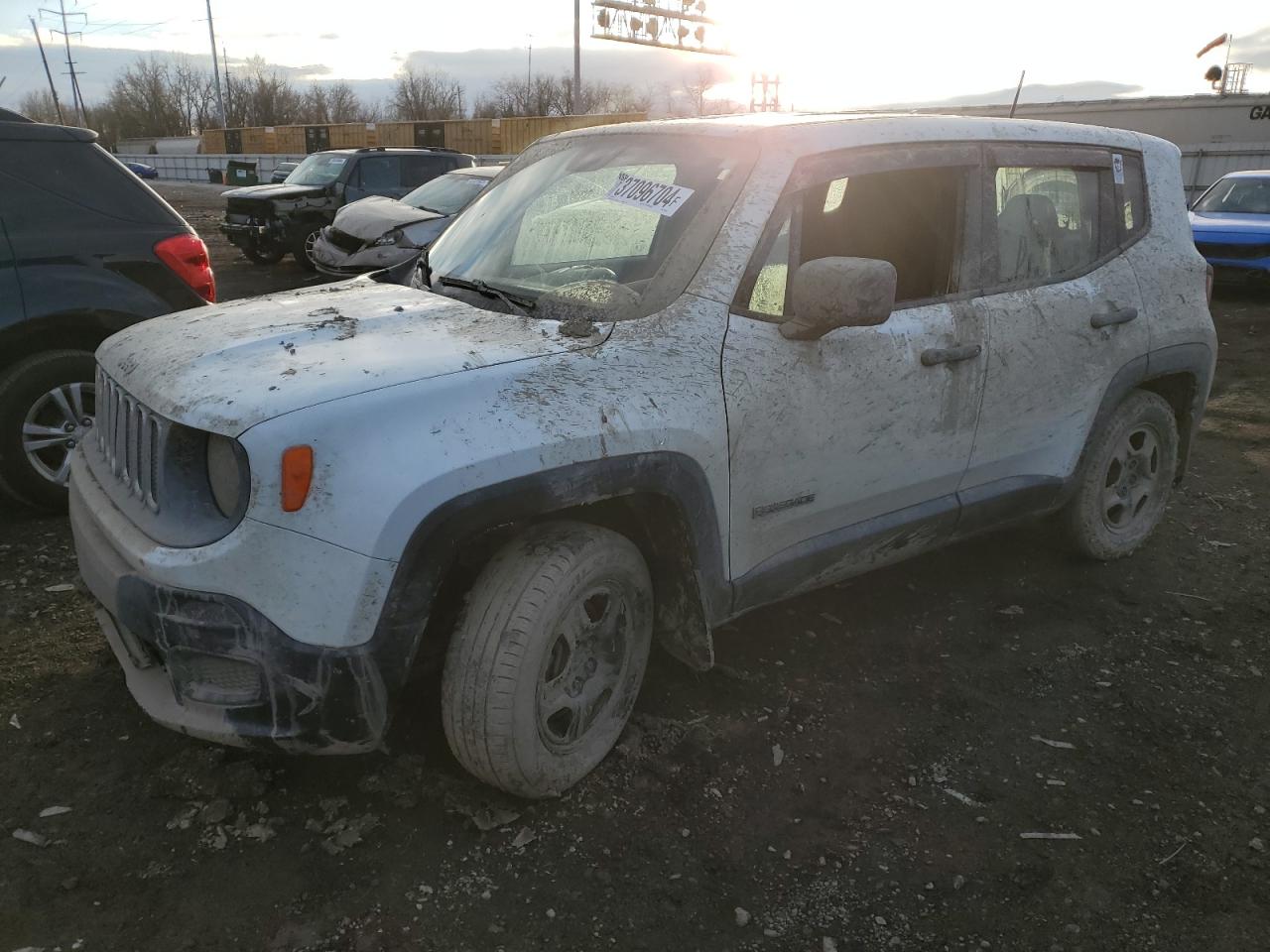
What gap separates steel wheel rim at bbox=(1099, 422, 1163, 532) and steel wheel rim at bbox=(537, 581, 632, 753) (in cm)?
253

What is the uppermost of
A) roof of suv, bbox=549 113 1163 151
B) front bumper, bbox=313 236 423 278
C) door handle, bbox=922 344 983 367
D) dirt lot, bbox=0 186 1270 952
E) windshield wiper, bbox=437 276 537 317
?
roof of suv, bbox=549 113 1163 151

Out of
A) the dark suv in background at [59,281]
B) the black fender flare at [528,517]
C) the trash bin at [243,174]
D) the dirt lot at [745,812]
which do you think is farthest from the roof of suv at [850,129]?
the trash bin at [243,174]

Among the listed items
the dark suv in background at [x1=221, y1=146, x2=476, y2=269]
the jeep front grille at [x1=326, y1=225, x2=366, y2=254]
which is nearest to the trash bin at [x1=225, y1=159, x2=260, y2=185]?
the dark suv in background at [x1=221, y1=146, x2=476, y2=269]

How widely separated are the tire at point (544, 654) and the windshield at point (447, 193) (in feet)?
29.0

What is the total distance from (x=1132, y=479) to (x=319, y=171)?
1249 cm

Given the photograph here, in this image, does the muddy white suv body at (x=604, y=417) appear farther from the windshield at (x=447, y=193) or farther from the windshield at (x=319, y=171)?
the windshield at (x=319, y=171)

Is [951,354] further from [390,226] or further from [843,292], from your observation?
[390,226]

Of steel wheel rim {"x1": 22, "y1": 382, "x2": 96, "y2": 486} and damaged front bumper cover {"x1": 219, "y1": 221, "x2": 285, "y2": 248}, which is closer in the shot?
steel wheel rim {"x1": 22, "y1": 382, "x2": 96, "y2": 486}

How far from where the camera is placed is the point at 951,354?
3162 mm

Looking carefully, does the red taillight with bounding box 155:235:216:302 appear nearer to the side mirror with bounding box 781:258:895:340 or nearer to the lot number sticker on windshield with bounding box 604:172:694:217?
the lot number sticker on windshield with bounding box 604:172:694:217

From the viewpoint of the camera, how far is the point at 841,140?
2.98m

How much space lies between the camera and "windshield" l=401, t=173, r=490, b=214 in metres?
10.9

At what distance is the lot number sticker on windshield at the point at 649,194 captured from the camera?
9.46 ft

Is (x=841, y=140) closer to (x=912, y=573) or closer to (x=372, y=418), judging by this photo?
(x=372, y=418)
